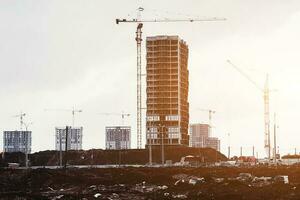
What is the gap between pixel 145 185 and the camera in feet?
288

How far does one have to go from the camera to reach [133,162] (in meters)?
196

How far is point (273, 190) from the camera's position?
6900 centimetres

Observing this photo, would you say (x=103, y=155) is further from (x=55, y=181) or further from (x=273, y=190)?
(x=273, y=190)

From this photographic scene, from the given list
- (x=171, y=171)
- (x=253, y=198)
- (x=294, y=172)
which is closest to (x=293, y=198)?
(x=253, y=198)

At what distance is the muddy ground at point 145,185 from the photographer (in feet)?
219

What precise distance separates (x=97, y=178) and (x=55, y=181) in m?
8.68

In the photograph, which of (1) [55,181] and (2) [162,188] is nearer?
(2) [162,188]

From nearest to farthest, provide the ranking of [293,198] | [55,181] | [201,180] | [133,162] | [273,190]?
[293,198] < [273,190] < [201,180] < [55,181] < [133,162]

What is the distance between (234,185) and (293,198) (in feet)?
60.3

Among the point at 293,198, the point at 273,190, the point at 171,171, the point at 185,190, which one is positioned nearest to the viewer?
the point at 293,198

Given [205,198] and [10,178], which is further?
[10,178]

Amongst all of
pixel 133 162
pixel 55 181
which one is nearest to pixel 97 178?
pixel 55 181

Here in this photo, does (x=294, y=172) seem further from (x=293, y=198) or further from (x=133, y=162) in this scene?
(x=133, y=162)

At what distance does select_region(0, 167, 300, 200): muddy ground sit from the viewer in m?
66.8
